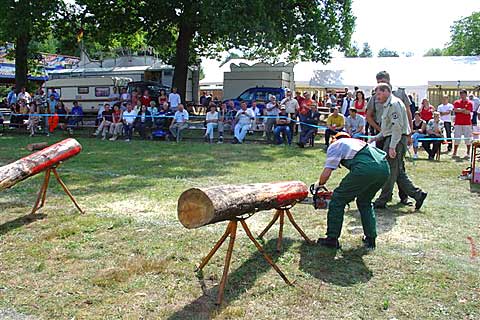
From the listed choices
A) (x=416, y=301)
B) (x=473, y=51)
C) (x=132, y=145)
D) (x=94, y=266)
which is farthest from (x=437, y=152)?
(x=473, y=51)

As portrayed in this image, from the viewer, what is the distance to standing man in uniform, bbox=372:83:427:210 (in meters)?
6.43

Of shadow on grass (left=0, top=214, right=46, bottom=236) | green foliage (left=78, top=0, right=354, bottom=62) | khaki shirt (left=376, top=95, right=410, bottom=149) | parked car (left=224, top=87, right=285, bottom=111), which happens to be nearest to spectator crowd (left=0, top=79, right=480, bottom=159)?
parked car (left=224, top=87, right=285, bottom=111)

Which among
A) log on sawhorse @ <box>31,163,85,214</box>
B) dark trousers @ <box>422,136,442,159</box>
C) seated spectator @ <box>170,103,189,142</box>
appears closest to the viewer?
log on sawhorse @ <box>31,163,85,214</box>

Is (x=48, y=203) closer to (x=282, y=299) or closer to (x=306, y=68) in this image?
(x=282, y=299)

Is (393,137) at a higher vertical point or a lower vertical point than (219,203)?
higher

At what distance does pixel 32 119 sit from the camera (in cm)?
1745

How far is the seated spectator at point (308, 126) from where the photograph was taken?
1420cm

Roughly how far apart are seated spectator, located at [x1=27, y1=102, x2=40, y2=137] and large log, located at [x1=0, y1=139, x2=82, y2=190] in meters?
11.7

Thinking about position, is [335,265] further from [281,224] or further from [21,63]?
[21,63]

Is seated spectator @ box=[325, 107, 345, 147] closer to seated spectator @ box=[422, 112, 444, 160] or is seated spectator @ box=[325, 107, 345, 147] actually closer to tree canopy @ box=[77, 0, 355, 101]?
seated spectator @ box=[422, 112, 444, 160]

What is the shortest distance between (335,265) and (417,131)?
30.3 feet

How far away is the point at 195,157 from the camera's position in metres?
11.9

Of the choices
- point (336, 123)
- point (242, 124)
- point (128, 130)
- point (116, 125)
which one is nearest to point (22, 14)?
point (116, 125)

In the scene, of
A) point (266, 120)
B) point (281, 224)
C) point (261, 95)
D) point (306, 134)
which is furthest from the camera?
point (261, 95)
